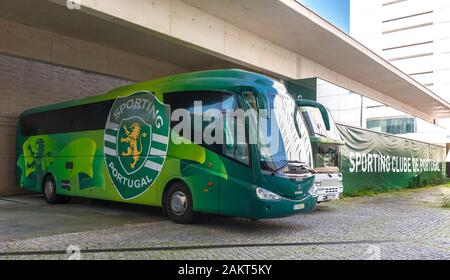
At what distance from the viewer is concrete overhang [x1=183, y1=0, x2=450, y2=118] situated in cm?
1567

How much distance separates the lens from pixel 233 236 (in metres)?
8.99

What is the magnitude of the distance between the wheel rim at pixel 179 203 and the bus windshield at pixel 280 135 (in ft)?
6.93

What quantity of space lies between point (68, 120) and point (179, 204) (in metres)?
5.71

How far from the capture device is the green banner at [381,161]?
60.2 feet

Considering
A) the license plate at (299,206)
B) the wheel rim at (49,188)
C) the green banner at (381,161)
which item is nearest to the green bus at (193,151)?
the license plate at (299,206)

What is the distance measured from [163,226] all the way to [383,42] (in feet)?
277

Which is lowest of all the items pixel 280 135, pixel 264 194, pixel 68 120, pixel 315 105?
pixel 264 194

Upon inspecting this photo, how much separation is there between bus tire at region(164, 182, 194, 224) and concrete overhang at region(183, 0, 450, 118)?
23.0 feet

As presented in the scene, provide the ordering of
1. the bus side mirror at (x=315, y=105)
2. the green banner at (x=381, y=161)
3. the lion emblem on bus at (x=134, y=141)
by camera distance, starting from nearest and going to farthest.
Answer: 1. the lion emblem on bus at (x=134, y=141)
2. the bus side mirror at (x=315, y=105)
3. the green banner at (x=381, y=161)

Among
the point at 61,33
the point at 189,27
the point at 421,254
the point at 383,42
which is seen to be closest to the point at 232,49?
the point at 189,27

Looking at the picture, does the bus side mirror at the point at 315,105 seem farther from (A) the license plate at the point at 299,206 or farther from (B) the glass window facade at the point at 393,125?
(B) the glass window facade at the point at 393,125

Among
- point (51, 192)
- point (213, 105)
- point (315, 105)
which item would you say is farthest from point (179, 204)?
point (51, 192)

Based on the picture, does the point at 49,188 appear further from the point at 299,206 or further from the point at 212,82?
the point at 299,206
